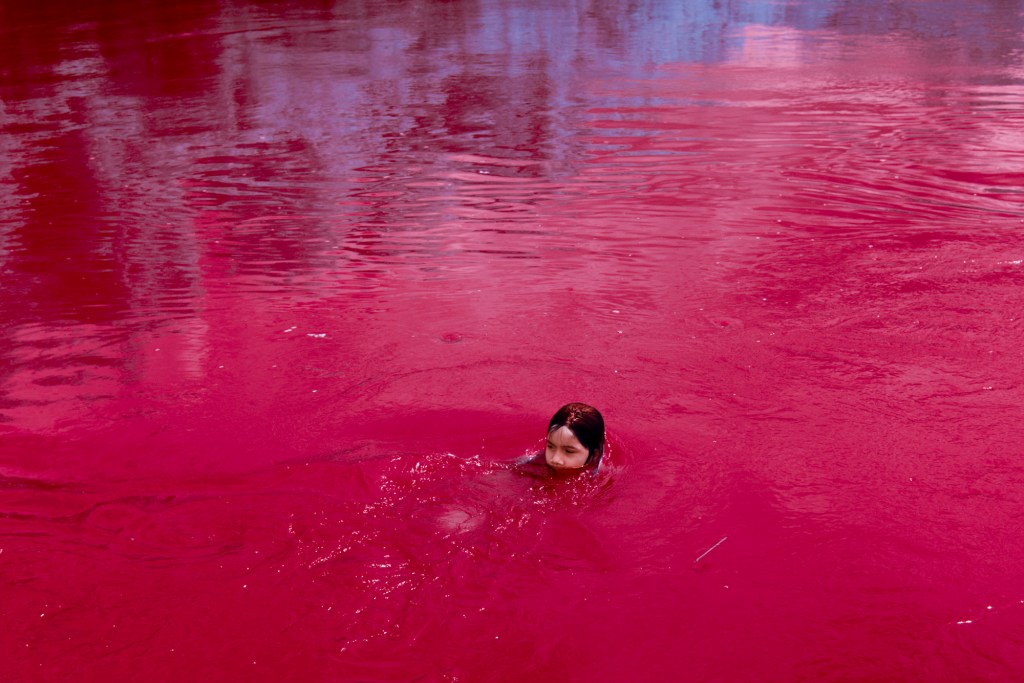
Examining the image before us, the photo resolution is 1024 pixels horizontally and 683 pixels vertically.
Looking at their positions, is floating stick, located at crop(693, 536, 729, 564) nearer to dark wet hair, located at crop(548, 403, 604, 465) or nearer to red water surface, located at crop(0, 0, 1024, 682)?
red water surface, located at crop(0, 0, 1024, 682)

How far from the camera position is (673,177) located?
603cm

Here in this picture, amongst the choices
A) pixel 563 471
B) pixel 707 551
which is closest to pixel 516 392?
pixel 563 471

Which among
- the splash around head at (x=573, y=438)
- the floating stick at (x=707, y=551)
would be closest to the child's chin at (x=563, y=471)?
the splash around head at (x=573, y=438)

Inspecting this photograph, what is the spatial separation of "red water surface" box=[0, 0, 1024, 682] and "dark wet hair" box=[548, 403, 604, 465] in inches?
7.0

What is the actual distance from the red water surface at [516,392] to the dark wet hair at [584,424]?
0.18 metres

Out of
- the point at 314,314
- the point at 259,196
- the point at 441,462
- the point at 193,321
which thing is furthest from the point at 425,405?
the point at 259,196

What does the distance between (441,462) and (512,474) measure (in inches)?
10.6

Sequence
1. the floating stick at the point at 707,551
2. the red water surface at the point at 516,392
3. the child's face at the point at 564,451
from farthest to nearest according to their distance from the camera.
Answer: the child's face at the point at 564,451, the floating stick at the point at 707,551, the red water surface at the point at 516,392

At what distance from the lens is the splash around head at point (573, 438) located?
2.87 meters

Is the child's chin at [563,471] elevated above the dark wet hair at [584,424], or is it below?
below

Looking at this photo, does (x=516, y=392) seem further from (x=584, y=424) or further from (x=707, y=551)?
(x=707, y=551)

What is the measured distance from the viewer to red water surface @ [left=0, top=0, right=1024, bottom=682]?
248cm

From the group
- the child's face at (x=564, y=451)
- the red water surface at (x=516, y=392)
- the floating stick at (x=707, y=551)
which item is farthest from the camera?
the child's face at (x=564, y=451)

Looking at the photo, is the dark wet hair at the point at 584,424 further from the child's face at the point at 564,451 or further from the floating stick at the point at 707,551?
the floating stick at the point at 707,551
